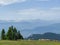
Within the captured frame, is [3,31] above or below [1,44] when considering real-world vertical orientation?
above

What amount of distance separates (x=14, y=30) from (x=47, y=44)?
5482cm

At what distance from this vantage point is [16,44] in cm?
6506

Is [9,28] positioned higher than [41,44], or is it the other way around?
[9,28]

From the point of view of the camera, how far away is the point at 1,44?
66.4 meters

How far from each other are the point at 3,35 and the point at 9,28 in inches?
179

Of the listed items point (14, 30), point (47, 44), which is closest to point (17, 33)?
point (14, 30)

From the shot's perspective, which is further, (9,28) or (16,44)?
(9,28)

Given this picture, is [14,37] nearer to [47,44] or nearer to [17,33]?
[17,33]

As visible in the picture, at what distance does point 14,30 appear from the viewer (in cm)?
12119

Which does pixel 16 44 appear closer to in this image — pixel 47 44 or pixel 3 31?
pixel 47 44

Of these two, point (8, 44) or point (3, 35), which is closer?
point (8, 44)

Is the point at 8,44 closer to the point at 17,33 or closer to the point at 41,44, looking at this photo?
the point at 41,44

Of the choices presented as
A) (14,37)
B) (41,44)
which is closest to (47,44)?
(41,44)

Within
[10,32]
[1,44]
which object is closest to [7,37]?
[10,32]
